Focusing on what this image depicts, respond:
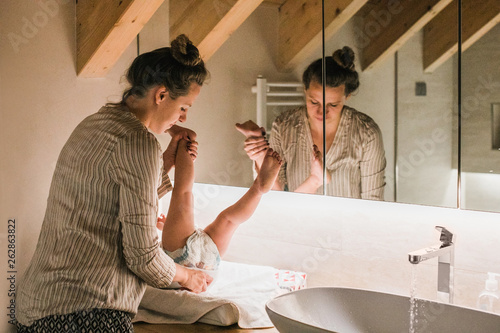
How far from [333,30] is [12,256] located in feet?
4.96

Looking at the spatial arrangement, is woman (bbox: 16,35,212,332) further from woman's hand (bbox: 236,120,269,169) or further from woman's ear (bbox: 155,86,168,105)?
woman's hand (bbox: 236,120,269,169)

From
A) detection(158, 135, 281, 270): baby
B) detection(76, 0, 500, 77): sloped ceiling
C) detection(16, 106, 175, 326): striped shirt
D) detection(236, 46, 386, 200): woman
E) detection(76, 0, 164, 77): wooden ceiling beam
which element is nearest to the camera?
detection(16, 106, 175, 326): striped shirt

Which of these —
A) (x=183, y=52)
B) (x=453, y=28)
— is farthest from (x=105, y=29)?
(x=453, y=28)

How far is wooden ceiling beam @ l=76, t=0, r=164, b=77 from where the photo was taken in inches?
92.6

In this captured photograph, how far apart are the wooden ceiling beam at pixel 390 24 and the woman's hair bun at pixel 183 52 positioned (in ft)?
1.94

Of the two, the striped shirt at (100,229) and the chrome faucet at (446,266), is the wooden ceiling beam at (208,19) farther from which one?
the chrome faucet at (446,266)

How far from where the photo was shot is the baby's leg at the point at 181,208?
252 cm

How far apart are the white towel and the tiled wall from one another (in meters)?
0.20

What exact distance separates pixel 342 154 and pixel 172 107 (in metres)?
0.65

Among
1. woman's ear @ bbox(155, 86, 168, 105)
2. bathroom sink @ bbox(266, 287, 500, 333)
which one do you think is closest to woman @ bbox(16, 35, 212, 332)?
woman's ear @ bbox(155, 86, 168, 105)

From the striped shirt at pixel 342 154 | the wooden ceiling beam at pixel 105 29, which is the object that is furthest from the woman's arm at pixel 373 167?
the wooden ceiling beam at pixel 105 29

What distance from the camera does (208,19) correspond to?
100 inches

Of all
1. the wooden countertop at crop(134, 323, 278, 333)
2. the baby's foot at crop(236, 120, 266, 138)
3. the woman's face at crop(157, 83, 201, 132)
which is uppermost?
the woman's face at crop(157, 83, 201, 132)

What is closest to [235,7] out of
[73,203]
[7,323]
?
[73,203]
